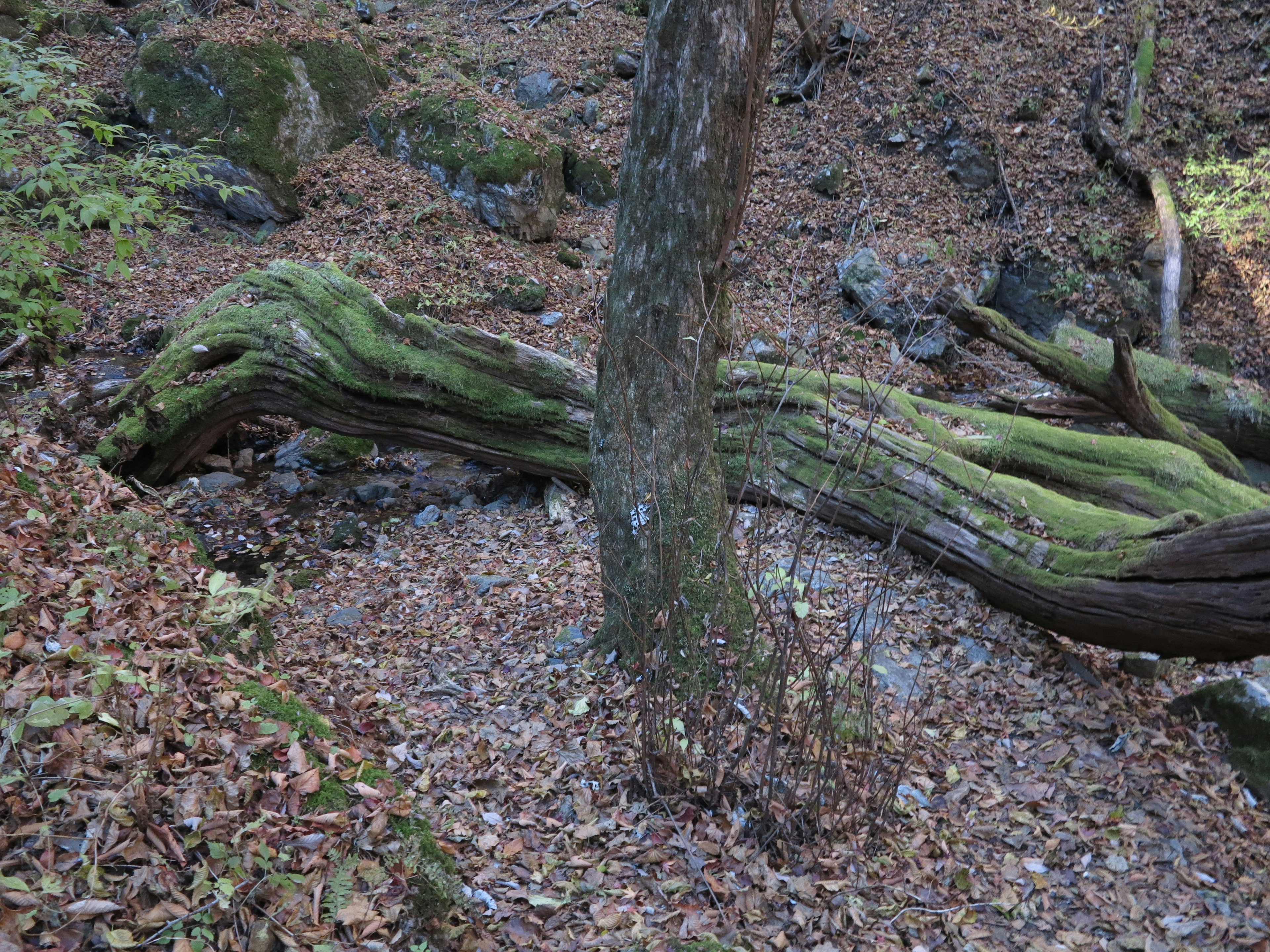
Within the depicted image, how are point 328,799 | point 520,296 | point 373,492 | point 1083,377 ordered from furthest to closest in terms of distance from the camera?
point 520,296 < point 1083,377 < point 373,492 < point 328,799

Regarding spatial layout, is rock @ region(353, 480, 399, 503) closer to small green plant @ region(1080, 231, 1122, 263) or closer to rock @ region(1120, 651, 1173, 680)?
rock @ region(1120, 651, 1173, 680)

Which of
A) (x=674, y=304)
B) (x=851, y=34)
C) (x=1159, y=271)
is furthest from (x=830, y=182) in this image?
(x=674, y=304)

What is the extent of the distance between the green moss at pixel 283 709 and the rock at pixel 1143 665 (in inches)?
178

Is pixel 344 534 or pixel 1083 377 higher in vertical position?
pixel 1083 377

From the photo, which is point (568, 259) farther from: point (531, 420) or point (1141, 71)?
point (1141, 71)

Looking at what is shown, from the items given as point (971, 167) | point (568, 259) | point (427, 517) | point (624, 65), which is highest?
point (624, 65)

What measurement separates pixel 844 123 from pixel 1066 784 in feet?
39.5

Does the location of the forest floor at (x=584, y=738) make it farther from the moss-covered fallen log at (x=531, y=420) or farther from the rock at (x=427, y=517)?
the moss-covered fallen log at (x=531, y=420)

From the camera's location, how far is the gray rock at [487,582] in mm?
5473

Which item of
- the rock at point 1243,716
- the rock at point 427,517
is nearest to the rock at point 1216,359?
the rock at point 1243,716

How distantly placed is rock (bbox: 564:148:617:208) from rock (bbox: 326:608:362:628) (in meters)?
9.27

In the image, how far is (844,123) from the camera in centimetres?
1330

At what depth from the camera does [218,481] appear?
23.3 feet

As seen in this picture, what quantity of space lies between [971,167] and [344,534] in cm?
1093
